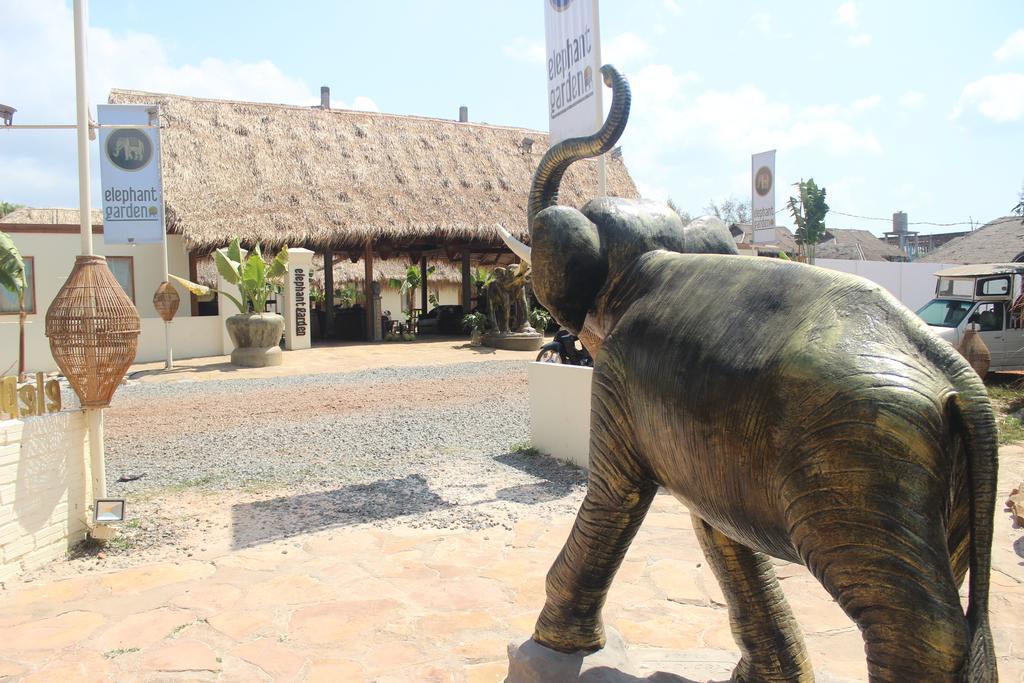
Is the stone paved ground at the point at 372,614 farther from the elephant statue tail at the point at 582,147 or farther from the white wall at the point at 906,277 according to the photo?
the white wall at the point at 906,277

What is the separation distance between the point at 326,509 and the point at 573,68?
12.7 feet

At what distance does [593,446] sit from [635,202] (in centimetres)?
70

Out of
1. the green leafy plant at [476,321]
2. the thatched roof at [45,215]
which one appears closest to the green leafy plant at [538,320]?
the green leafy plant at [476,321]

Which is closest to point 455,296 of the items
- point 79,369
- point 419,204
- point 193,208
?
point 419,204

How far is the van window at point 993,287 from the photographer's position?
13.4 metres

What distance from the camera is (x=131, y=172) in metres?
11.4

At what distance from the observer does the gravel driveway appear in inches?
201

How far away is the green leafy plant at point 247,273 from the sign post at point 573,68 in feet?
27.7

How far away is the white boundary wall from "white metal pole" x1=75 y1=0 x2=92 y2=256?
43.5 inches

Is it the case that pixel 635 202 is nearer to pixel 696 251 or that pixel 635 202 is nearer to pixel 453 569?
pixel 696 251

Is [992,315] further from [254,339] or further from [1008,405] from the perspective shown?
[254,339]

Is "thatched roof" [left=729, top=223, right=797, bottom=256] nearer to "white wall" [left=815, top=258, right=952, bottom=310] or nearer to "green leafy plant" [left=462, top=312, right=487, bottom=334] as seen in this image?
"white wall" [left=815, top=258, right=952, bottom=310]

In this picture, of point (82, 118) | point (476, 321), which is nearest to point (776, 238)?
point (476, 321)

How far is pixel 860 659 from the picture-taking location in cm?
294
